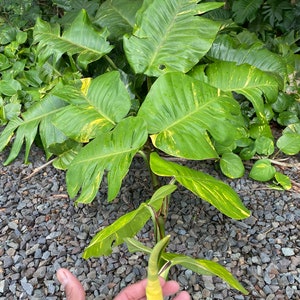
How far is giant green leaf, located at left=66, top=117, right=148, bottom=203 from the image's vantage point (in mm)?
1611

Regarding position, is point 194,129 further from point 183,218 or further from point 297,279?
point 297,279

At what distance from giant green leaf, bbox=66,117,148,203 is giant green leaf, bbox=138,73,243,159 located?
9 cm

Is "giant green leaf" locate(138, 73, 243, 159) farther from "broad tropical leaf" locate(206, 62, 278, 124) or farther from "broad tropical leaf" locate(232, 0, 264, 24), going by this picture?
"broad tropical leaf" locate(232, 0, 264, 24)

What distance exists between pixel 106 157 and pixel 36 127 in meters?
0.63

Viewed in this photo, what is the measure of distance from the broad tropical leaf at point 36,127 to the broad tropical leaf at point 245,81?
0.77m

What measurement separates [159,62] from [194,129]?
45 centimetres

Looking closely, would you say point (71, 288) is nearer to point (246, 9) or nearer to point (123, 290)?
point (123, 290)

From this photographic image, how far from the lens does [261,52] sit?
229cm

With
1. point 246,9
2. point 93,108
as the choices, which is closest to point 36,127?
point 93,108

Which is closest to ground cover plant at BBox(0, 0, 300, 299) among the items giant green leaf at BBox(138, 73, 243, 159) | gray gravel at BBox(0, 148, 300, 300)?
giant green leaf at BBox(138, 73, 243, 159)

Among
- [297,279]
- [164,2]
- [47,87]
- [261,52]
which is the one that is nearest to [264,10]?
[261,52]

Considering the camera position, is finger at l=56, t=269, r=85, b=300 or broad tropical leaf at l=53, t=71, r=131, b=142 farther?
broad tropical leaf at l=53, t=71, r=131, b=142

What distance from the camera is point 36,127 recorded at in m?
2.15

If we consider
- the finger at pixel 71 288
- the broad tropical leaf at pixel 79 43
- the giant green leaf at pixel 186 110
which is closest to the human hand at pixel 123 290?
the finger at pixel 71 288
